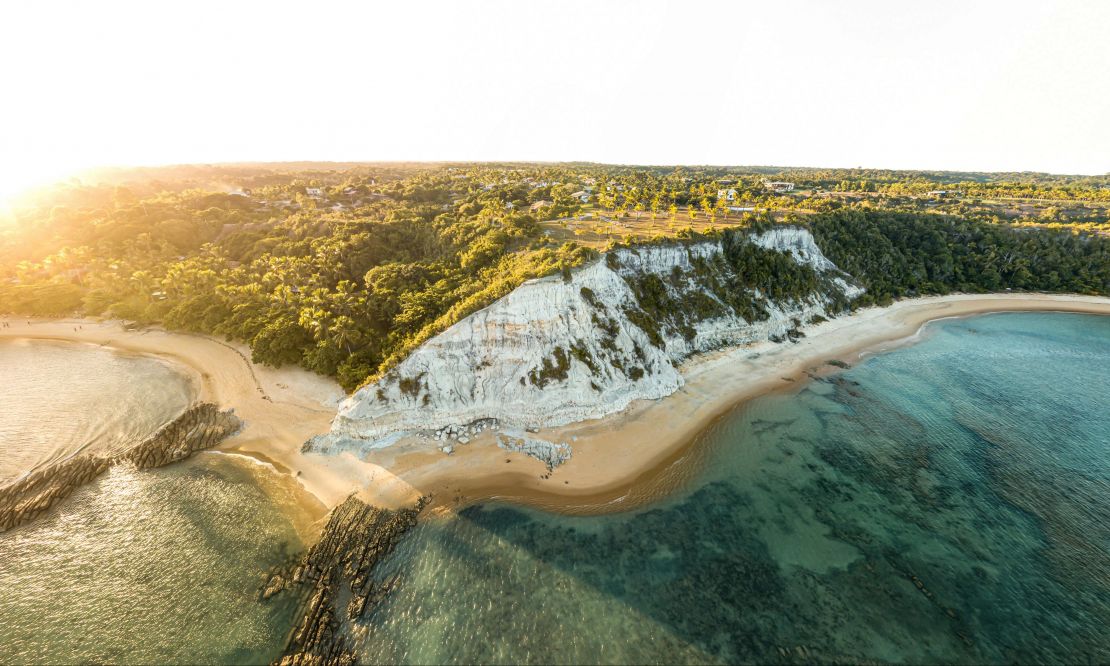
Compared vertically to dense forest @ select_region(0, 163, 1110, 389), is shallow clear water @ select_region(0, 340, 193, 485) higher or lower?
lower

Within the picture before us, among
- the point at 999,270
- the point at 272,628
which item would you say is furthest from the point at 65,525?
the point at 999,270

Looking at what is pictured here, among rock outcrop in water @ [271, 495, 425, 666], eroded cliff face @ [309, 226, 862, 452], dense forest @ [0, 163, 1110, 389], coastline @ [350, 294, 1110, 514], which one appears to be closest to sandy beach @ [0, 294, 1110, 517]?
coastline @ [350, 294, 1110, 514]

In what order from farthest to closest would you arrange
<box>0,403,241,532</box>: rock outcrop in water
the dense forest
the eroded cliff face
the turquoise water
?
the dense forest → the eroded cliff face → <box>0,403,241,532</box>: rock outcrop in water → the turquoise water

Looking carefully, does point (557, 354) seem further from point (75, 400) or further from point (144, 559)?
point (75, 400)

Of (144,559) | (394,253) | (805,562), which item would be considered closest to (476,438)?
(144,559)

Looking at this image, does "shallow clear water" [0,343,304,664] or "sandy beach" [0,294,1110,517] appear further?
"sandy beach" [0,294,1110,517]

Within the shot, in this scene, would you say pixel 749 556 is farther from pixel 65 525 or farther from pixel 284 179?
pixel 284 179

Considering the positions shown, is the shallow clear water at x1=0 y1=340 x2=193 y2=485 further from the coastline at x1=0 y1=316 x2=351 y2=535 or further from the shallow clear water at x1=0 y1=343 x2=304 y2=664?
the coastline at x1=0 y1=316 x2=351 y2=535
